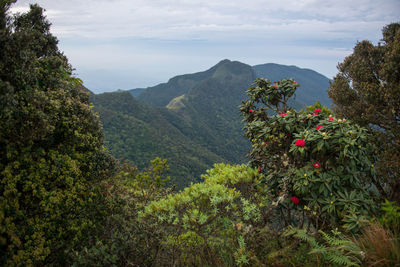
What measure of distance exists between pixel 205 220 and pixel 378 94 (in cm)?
621

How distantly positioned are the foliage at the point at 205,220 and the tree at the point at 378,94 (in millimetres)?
4183

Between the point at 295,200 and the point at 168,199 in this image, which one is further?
the point at 168,199

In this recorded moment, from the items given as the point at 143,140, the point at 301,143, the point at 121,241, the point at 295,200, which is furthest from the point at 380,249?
the point at 143,140

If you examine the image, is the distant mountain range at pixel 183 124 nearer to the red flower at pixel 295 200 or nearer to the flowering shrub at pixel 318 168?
the flowering shrub at pixel 318 168

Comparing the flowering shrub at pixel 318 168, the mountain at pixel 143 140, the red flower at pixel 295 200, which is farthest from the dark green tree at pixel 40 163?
the mountain at pixel 143 140

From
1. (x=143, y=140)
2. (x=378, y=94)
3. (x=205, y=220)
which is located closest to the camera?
(x=205, y=220)

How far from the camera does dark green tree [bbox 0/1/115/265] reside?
3373 millimetres

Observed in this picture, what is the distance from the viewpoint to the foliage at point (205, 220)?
153 inches

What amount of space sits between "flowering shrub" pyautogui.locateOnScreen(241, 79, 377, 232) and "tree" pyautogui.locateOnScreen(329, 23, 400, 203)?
232cm

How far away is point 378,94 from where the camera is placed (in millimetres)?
6855

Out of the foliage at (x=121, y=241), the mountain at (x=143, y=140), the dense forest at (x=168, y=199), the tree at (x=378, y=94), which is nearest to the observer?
the dense forest at (x=168, y=199)

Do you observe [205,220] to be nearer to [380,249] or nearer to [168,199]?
[168,199]

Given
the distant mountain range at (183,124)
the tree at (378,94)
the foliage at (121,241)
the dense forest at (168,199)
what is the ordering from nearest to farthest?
the dense forest at (168,199) < the foliage at (121,241) < the tree at (378,94) < the distant mountain range at (183,124)

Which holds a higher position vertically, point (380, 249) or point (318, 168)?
point (318, 168)
